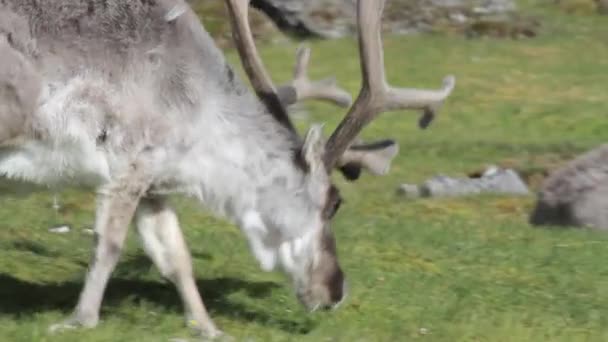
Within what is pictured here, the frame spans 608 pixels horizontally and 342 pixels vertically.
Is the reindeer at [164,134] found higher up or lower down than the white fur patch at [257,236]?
higher up

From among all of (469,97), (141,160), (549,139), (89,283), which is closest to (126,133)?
(141,160)

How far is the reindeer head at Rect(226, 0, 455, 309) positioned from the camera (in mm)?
10617

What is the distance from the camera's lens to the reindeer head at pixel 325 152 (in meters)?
10.6

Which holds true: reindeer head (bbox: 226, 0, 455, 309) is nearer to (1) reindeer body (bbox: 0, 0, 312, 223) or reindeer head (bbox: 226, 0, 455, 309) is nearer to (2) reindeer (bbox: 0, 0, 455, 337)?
(2) reindeer (bbox: 0, 0, 455, 337)

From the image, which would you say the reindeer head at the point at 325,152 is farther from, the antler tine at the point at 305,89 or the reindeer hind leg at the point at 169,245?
the reindeer hind leg at the point at 169,245

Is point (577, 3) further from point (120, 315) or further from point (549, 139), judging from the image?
point (120, 315)

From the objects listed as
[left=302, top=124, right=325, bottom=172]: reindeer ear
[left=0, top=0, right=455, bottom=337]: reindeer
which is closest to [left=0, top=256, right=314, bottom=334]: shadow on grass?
[left=0, top=0, right=455, bottom=337]: reindeer

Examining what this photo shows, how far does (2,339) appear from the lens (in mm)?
9594

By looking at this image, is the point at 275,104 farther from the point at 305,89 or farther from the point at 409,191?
the point at 409,191

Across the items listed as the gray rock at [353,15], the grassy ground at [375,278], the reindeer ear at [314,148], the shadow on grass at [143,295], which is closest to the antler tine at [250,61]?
the reindeer ear at [314,148]

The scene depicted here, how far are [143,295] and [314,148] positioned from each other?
6.66ft

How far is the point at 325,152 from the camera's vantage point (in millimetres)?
10836

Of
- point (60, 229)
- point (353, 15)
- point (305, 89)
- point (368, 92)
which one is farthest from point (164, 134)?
point (353, 15)

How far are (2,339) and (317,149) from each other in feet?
8.20
